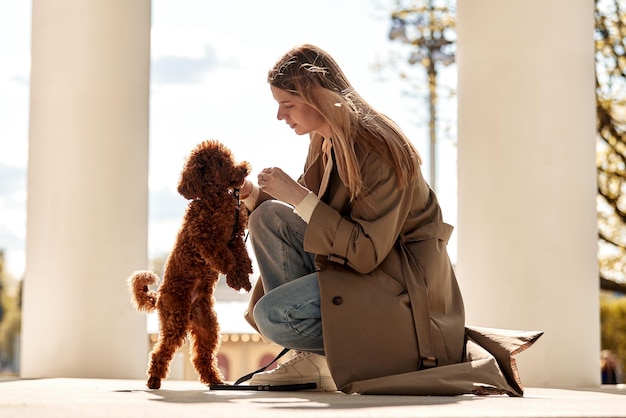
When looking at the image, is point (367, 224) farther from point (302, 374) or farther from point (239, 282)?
point (302, 374)

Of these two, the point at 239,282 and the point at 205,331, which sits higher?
the point at 239,282

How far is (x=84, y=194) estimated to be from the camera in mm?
6828

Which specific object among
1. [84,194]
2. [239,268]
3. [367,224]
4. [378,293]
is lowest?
[378,293]

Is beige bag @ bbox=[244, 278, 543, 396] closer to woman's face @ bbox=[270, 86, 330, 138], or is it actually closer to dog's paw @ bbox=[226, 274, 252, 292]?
dog's paw @ bbox=[226, 274, 252, 292]

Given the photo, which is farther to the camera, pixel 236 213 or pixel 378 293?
pixel 236 213

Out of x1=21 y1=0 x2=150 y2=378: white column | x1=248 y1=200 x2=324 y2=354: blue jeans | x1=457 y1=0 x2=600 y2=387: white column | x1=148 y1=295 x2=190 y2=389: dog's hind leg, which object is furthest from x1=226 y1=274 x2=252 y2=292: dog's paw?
x1=21 y1=0 x2=150 y2=378: white column

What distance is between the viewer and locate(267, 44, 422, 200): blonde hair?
405cm

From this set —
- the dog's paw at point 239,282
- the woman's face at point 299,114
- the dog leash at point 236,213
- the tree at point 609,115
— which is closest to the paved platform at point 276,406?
the dog's paw at point 239,282

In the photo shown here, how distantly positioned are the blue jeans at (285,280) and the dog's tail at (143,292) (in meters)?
0.49

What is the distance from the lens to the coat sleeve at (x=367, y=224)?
3.96 m

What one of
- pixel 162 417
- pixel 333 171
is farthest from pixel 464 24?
pixel 162 417

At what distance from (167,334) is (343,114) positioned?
118 cm

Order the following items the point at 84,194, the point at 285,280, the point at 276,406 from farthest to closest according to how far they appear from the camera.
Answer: the point at 84,194
the point at 285,280
the point at 276,406

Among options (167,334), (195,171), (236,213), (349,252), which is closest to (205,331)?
(167,334)
